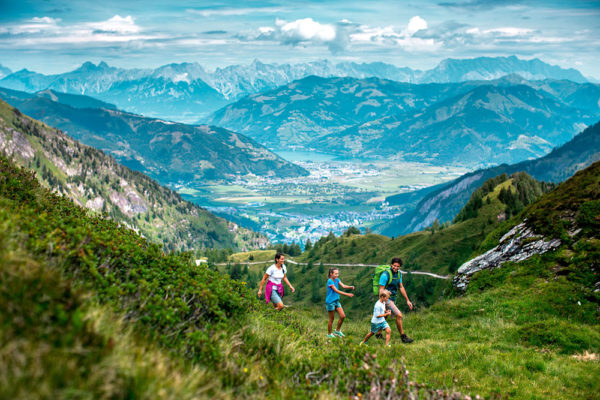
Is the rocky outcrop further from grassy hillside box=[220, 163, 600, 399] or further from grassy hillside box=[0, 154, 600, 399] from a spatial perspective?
grassy hillside box=[0, 154, 600, 399]

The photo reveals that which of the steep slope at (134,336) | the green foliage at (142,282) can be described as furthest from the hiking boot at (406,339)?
the green foliage at (142,282)

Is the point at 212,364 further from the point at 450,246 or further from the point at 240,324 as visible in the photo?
the point at 450,246

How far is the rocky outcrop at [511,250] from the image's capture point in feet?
82.6

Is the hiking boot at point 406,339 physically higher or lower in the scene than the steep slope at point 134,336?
lower

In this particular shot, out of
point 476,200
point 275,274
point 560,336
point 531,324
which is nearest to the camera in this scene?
point 560,336

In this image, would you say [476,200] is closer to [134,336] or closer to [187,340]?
[187,340]

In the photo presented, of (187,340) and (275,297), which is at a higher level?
Answer: (187,340)

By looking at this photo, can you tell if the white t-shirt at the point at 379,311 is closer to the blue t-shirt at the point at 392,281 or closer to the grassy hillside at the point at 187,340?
the blue t-shirt at the point at 392,281

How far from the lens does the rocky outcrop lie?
82.6 feet

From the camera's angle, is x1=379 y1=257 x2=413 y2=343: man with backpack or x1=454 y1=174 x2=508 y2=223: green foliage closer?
x1=379 y1=257 x2=413 y2=343: man with backpack

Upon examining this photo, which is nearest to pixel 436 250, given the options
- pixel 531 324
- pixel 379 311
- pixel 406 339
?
pixel 531 324

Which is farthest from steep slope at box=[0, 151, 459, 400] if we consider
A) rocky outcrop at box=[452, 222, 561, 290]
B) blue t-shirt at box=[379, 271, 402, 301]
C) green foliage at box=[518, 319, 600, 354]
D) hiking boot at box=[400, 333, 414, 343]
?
rocky outcrop at box=[452, 222, 561, 290]

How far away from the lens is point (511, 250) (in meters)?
27.9

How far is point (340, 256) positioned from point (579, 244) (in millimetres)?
102025
